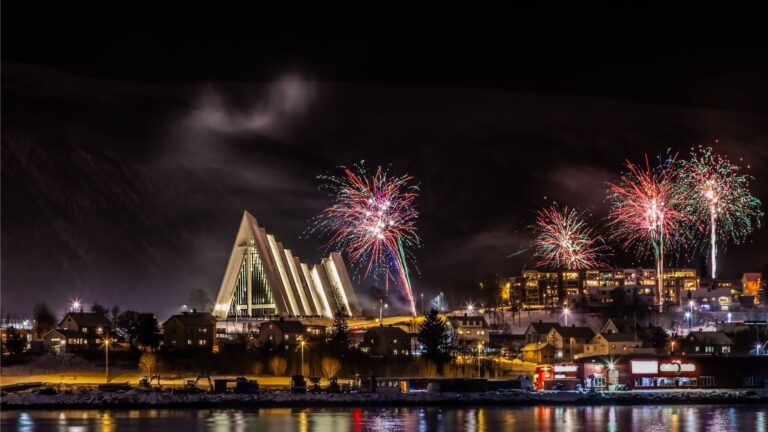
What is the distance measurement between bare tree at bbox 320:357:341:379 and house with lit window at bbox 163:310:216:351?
6.23 metres

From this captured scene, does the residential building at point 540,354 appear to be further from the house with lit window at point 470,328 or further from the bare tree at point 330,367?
the bare tree at point 330,367

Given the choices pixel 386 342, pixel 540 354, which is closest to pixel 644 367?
pixel 386 342

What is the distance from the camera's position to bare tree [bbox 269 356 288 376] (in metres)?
48.1

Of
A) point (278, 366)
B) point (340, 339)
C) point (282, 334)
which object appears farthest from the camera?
point (282, 334)

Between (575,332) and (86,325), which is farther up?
(86,325)

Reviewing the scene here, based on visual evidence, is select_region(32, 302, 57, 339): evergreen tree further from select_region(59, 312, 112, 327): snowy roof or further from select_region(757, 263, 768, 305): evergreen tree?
select_region(757, 263, 768, 305): evergreen tree

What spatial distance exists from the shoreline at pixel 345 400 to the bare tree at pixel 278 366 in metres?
7.57

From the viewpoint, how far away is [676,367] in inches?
1793

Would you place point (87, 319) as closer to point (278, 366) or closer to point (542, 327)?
point (278, 366)

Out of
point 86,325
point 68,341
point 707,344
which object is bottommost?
point 707,344

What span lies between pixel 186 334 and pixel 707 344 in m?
24.4

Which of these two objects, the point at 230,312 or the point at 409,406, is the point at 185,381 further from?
the point at 230,312

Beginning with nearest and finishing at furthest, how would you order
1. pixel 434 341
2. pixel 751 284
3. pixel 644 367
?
pixel 644 367, pixel 434 341, pixel 751 284

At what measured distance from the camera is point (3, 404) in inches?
1506
